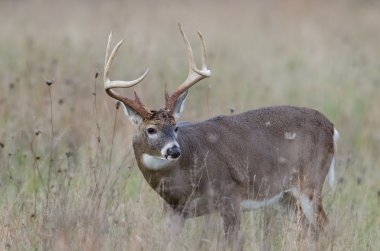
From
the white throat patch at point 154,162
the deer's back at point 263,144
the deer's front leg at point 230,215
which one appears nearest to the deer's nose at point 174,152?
the white throat patch at point 154,162

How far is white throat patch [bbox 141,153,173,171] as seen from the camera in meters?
7.09

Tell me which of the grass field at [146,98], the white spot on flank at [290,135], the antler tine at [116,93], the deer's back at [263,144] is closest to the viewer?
the grass field at [146,98]

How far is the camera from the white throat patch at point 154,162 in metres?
7.09

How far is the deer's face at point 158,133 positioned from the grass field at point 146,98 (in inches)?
11.9

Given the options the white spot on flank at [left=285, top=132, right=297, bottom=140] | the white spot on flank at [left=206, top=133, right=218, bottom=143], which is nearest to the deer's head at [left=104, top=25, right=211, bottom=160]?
the white spot on flank at [left=206, top=133, right=218, bottom=143]

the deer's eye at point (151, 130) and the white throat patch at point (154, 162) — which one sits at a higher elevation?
the deer's eye at point (151, 130)

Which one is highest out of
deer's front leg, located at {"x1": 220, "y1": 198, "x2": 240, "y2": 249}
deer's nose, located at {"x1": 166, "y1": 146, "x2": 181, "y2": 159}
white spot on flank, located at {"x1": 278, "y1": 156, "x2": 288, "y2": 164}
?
deer's nose, located at {"x1": 166, "y1": 146, "x2": 181, "y2": 159}

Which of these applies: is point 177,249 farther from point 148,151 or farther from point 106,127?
point 106,127

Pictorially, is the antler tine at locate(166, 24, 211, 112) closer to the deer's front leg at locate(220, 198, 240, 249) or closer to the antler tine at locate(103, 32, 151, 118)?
the antler tine at locate(103, 32, 151, 118)

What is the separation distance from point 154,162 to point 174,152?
31cm

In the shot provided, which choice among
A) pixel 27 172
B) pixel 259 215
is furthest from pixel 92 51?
pixel 259 215

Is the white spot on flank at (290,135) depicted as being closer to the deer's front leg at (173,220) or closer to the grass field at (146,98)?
the grass field at (146,98)

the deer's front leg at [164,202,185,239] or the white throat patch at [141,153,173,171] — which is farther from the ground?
the white throat patch at [141,153,173,171]

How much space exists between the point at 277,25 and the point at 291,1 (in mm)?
3253
